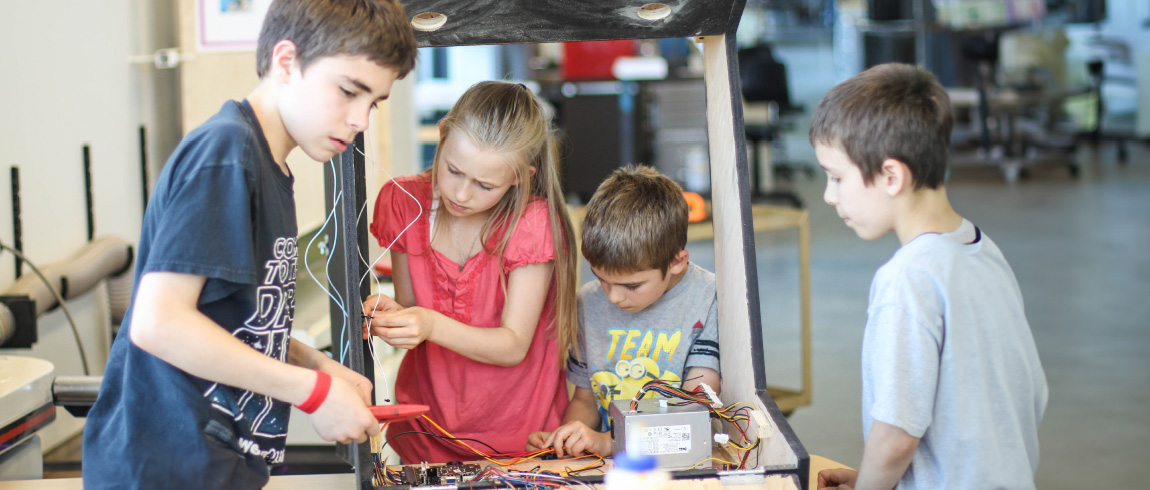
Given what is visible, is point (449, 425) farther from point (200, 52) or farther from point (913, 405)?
point (200, 52)

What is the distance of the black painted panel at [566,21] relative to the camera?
1401mm

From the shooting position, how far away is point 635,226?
1566mm

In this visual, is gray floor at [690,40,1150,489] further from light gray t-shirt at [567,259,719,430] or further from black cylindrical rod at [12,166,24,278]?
black cylindrical rod at [12,166,24,278]

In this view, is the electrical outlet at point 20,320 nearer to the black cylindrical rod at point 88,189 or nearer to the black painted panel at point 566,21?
the black cylindrical rod at point 88,189

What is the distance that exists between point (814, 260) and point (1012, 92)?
4.05m

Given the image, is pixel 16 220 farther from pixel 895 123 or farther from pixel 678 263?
pixel 895 123

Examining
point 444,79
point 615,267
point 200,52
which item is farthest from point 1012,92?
point 615,267

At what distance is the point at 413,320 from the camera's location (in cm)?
138

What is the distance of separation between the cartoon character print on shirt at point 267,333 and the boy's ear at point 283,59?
0.60 feet

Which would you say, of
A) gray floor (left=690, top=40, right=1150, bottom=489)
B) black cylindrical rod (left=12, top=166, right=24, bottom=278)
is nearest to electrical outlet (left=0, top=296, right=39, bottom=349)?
black cylindrical rod (left=12, top=166, right=24, bottom=278)

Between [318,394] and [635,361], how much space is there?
0.72m

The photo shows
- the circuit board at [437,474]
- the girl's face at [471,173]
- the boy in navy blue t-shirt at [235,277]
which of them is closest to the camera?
the boy in navy blue t-shirt at [235,277]

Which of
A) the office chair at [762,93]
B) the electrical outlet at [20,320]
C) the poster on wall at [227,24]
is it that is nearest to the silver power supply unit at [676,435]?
the electrical outlet at [20,320]

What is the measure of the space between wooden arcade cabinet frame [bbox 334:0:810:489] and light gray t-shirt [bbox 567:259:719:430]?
0.09m
